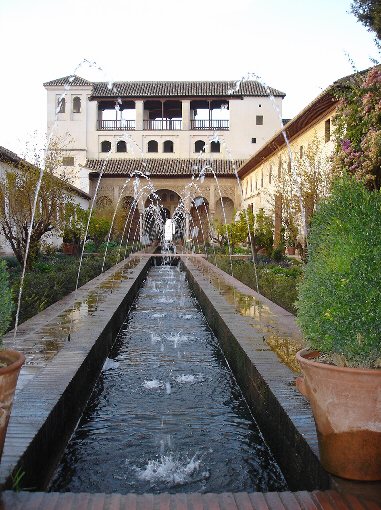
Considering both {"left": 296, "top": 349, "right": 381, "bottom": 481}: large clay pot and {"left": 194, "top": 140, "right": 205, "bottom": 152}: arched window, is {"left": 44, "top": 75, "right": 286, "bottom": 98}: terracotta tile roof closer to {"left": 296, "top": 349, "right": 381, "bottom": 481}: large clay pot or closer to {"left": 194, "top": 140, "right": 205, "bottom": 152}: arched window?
{"left": 194, "top": 140, "right": 205, "bottom": 152}: arched window

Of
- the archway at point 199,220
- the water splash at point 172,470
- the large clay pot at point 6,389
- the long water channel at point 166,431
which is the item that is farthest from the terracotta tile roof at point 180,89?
the large clay pot at point 6,389

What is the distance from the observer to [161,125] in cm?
4100

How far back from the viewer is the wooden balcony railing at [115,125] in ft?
131

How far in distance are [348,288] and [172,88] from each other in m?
39.3

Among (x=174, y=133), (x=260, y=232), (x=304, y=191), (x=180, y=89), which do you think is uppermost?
(x=180, y=89)

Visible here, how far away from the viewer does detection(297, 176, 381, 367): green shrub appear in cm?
270

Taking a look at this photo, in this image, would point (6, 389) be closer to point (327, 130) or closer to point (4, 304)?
point (4, 304)

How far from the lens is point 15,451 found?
2855mm

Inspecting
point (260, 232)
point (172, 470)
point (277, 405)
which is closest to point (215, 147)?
point (260, 232)

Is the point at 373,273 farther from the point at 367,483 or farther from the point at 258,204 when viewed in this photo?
the point at 258,204

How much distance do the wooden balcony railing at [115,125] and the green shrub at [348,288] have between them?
38.4 metres

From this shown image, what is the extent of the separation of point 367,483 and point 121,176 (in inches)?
1432

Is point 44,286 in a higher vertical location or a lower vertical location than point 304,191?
lower

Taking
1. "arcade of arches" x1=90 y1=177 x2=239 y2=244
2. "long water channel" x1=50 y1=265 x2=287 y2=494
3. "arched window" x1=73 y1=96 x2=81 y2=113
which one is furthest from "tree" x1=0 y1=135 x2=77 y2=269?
"arched window" x1=73 y1=96 x2=81 y2=113
